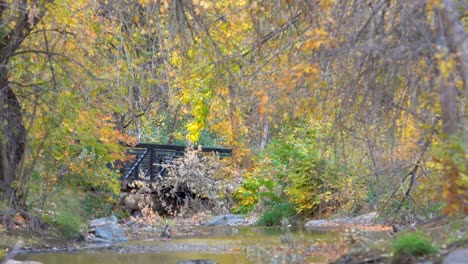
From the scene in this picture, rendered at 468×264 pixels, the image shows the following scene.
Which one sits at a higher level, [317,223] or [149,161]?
[149,161]

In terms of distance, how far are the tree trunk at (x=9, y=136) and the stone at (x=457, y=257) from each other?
1035cm

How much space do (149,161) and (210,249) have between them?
14.4m

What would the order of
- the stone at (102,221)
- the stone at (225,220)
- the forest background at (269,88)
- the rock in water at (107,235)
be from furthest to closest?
the stone at (225,220) < the stone at (102,221) < the rock in water at (107,235) < the forest background at (269,88)

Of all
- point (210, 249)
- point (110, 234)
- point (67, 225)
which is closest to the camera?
point (210, 249)

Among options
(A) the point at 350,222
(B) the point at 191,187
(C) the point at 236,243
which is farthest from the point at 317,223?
(B) the point at 191,187

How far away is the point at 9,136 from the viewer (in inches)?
663

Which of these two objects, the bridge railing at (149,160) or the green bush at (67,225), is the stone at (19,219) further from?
the bridge railing at (149,160)

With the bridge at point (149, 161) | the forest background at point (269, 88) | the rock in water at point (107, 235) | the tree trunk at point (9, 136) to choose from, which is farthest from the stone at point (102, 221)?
the bridge at point (149, 161)

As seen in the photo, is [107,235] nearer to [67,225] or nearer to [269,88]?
[67,225]

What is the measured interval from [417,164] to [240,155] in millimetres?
20455

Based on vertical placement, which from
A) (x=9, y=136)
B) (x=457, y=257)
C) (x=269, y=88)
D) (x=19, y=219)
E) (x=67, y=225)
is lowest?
(x=457, y=257)

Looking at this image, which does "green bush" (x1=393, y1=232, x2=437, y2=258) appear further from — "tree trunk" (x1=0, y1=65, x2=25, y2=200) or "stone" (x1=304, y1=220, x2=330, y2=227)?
"stone" (x1=304, y1=220, x2=330, y2=227)

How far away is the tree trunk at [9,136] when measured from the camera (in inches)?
639

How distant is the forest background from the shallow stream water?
1225mm
